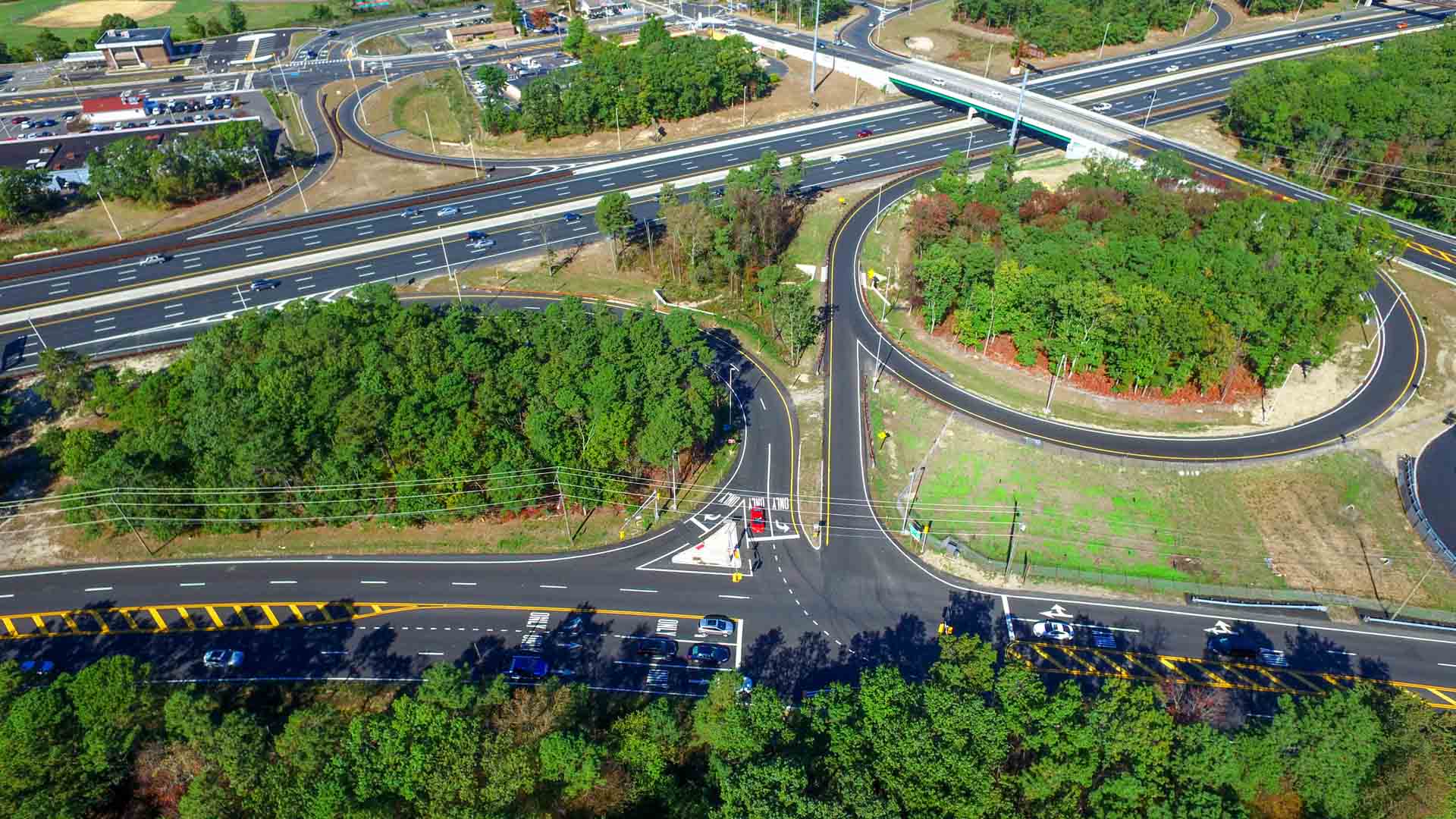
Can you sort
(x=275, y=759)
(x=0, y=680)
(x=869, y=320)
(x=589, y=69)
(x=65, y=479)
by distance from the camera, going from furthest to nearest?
(x=589, y=69), (x=869, y=320), (x=65, y=479), (x=0, y=680), (x=275, y=759)

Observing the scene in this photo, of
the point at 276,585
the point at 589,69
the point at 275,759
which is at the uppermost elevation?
the point at 589,69

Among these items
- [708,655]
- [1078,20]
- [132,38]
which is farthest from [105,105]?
[1078,20]

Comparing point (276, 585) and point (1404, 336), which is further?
point (1404, 336)

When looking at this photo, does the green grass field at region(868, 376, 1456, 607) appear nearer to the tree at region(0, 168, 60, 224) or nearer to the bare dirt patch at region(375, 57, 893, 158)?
the bare dirt patch at region(375, 57, 893, 158)

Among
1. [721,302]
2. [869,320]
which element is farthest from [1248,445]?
[721,302]

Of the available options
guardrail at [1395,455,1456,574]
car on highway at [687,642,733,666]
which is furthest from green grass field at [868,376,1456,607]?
car on highway at [687,642,733,666]

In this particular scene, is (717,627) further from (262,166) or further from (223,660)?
(262,166)

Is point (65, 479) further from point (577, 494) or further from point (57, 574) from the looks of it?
point (577, 494)
